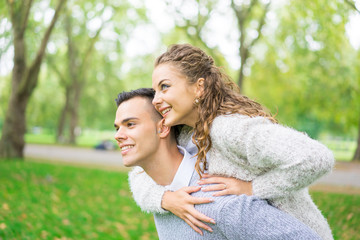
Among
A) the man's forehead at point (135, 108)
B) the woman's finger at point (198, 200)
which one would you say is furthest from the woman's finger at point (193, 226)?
the man's forehead at point (135, 108)

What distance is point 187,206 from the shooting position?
7.29 feet

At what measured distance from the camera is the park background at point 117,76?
768 centimetres

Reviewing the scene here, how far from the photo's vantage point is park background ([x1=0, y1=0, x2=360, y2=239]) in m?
7.68

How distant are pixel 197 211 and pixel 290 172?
59 cm

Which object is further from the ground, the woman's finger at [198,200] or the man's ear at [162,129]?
the man's ear at [162,129]

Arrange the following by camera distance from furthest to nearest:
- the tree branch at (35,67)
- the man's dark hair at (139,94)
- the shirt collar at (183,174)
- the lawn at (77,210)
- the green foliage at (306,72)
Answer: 1. the green foliage at (306,72)
2. the tree branch at (35,67)
3. the lawn at (77,210)
4. the man's dark hair at (139,94)
5. the shirt collar at (183,174)

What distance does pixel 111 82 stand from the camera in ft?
113

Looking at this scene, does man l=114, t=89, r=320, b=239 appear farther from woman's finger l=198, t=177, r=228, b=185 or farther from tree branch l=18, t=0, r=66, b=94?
tree branch l=18, t=0, r=66, b=94

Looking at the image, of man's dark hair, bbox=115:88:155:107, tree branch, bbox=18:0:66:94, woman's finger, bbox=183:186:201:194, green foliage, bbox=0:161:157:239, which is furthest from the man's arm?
tree branch, bbox=18:0:66:94

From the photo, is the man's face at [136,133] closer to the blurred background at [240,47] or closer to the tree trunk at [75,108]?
the blurred background at [240,47]

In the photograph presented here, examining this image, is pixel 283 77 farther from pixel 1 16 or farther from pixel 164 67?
pixel 164 67

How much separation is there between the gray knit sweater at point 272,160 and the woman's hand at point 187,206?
113 millimetres

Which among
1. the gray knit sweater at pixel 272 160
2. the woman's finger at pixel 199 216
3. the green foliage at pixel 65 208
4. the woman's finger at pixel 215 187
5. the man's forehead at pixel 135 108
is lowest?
the green foliage at pixel 65 208

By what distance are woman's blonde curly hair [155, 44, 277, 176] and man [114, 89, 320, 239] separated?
0.69 feet
